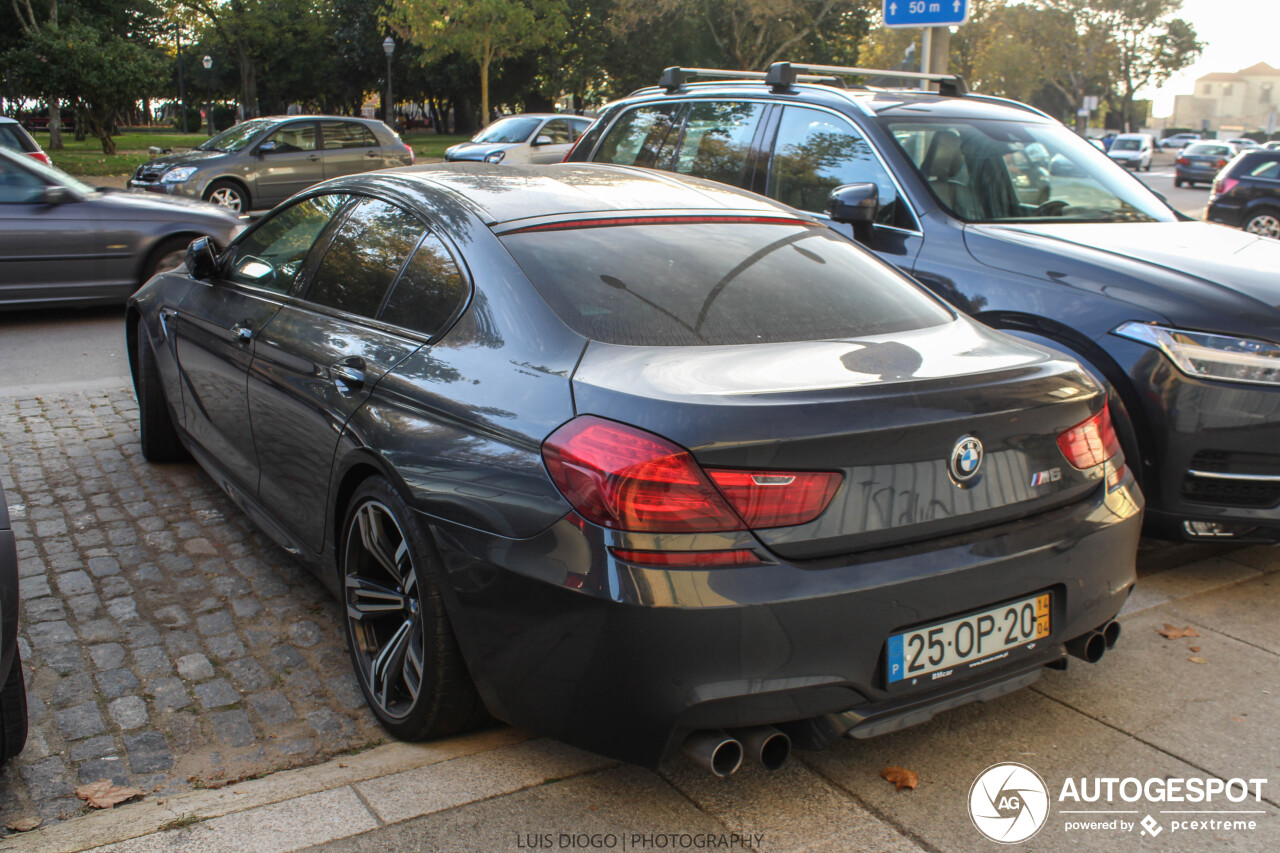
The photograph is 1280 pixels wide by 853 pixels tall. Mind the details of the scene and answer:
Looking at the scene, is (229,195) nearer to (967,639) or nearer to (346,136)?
(346,136)

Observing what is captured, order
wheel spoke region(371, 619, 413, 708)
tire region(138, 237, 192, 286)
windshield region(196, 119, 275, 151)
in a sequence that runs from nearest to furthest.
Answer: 1. wheel spoke region(371, 619, 413, 708)
2. tire region(138, 237, 192, 286)
3. windshield region(196, 119, 275, 151)

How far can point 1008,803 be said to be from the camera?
108 inches

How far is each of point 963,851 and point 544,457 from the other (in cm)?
132

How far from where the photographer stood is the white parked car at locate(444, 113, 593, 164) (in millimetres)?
20297

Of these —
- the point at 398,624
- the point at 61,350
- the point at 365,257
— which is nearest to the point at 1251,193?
the point at 61,350

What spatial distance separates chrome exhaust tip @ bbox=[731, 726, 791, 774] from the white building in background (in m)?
175

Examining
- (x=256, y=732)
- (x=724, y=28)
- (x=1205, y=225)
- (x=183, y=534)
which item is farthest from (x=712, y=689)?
(x=724, y=28)

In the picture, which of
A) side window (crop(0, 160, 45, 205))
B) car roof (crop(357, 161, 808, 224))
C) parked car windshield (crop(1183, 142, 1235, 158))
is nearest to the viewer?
car roof (crop(357, 161, 808, 224))

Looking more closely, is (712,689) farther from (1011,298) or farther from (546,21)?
(546,21)

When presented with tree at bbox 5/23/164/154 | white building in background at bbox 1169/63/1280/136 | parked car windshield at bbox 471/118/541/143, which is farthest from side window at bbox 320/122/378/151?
white building in background at bbox 1169/63/1280/136

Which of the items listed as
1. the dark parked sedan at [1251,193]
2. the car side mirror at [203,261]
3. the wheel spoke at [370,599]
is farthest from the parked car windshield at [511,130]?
the wheel spoke at [370,599]

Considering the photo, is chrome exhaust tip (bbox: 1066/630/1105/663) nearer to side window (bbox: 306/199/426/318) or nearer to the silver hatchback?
side window (bbox: 306/199/426/318)

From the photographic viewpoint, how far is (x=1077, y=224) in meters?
5.02

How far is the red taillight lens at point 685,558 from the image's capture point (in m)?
2.35
